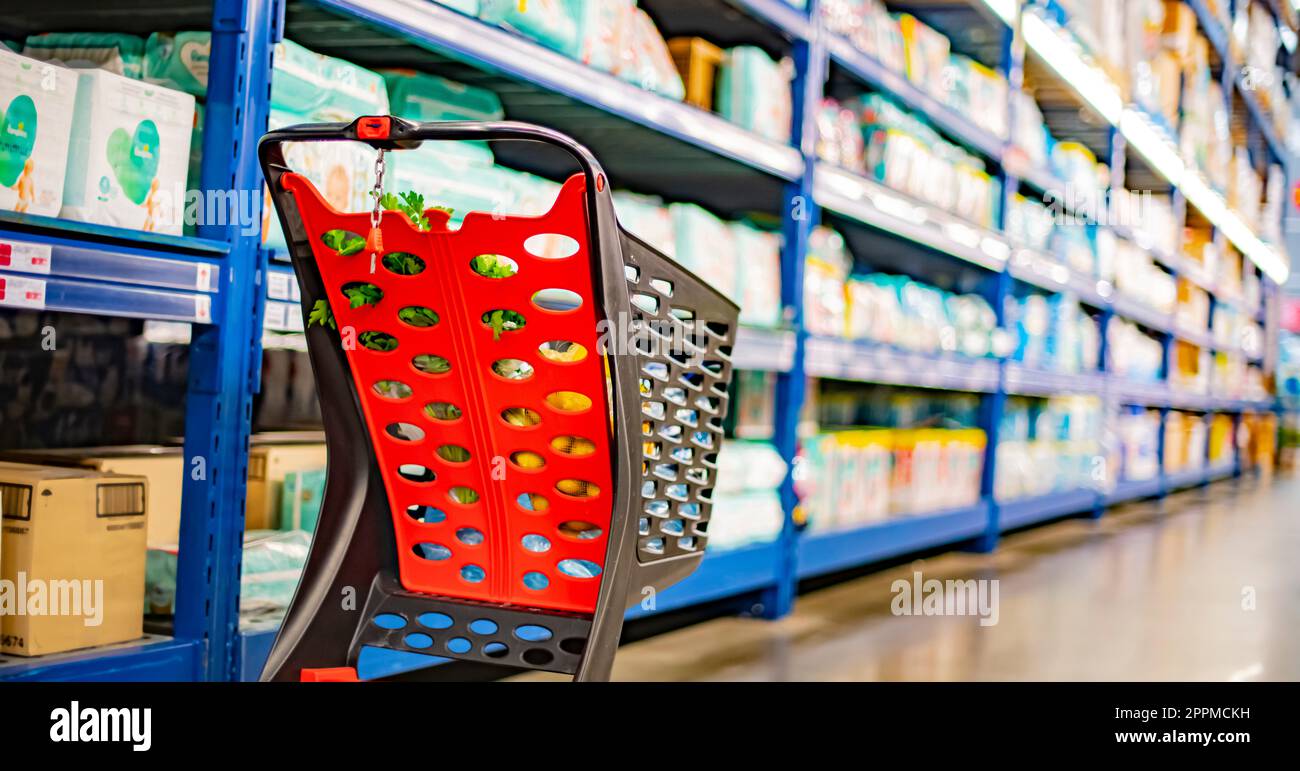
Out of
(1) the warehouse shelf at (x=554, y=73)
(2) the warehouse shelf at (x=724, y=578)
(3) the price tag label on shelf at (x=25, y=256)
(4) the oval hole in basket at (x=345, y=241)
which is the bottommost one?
(2) the warehouse shelf at (x=724, y=578)

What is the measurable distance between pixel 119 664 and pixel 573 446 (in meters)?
0.80

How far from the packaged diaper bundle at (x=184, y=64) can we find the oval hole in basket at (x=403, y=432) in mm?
800

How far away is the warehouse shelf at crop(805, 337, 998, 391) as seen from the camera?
3859 millimetres

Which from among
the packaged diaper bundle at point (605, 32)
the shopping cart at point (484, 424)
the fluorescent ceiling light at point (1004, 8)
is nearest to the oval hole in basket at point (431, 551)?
the shopping cart at point (484, 424)

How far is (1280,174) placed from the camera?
1325cm

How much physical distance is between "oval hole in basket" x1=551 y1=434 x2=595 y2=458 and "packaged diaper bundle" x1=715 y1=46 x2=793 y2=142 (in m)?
1.97

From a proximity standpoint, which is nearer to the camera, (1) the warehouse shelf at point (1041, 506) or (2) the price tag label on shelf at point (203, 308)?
(2) the price tag label on shelf at point (203, 308)

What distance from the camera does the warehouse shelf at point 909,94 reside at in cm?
391

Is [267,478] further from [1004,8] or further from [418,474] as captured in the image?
[1004,8]

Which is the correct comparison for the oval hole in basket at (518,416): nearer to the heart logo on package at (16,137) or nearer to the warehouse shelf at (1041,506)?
the heart logo on package at (16,137)
